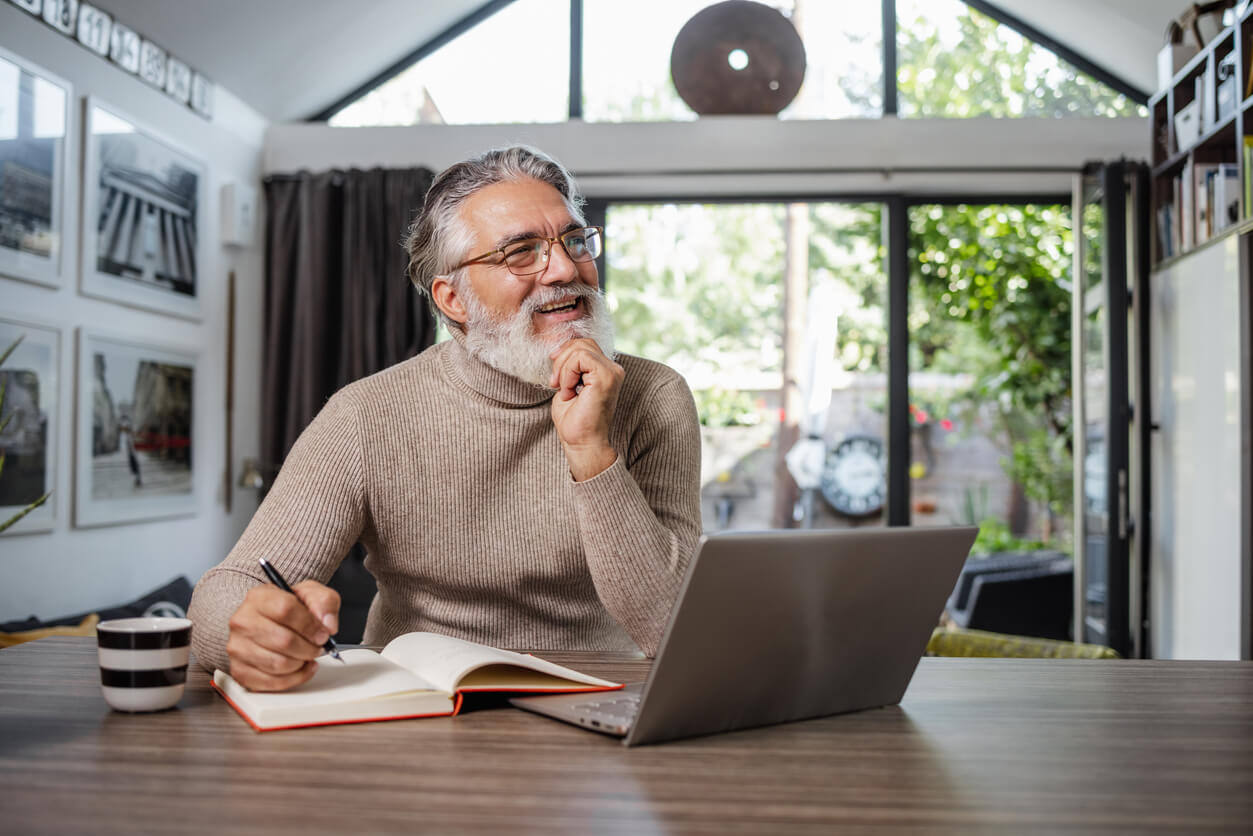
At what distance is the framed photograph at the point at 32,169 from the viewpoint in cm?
296

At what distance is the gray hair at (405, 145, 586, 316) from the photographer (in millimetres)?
1719

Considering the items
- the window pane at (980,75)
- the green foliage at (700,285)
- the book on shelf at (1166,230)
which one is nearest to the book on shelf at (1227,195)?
the book on shelf at (1166,230)

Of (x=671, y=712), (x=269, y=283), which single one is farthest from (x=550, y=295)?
(x=269, y=283)

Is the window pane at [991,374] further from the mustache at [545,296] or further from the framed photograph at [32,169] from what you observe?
the mustache at [545,296]

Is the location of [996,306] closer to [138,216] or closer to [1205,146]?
[1205,146]

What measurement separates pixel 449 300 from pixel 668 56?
10.3 ft

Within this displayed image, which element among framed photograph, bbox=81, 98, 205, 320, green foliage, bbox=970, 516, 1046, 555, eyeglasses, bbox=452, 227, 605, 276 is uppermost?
framed photograph, bbox=81, 98, 205, 320

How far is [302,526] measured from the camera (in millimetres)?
1432

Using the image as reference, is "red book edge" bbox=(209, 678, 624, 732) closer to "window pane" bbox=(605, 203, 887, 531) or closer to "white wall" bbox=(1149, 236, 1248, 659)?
"white wall" bbox=(1149, 236, 1248, 659)

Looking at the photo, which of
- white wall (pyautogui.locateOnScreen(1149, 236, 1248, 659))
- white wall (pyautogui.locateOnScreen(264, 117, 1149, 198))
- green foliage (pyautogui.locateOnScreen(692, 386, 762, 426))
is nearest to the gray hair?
white wall (pyautogui.locateOnScreen(1149, 236, 1248, 659))

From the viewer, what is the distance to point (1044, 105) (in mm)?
4656

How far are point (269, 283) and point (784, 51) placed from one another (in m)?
2.45

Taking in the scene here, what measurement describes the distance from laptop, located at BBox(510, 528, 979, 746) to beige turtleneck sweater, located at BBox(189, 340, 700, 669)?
45 centimetres

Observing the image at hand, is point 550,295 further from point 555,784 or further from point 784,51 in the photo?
point 784,51
